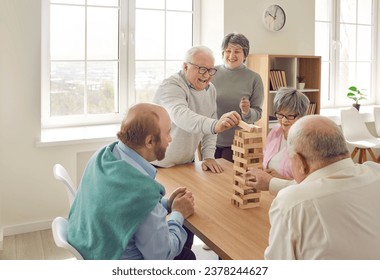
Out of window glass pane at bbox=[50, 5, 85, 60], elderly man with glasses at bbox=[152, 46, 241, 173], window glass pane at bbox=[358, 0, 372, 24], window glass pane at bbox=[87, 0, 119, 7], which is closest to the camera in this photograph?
elderly man with glasses at bbox=[152, 46, 241, 173]

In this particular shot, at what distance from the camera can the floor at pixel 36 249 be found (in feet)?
10.5

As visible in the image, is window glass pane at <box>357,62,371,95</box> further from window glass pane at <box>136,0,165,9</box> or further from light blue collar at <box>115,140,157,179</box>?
light blue collar at <box>115,140,157,179</box>

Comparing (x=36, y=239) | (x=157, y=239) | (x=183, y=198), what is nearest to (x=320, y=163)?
(x=157, y=239)

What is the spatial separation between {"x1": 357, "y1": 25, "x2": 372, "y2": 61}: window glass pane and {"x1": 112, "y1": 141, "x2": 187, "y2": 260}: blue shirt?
560cm

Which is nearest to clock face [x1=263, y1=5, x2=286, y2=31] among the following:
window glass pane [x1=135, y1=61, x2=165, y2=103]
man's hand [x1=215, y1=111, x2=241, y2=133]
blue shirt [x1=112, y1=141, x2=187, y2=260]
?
window glass pane [x1=135, y1=61, x2=165, y2=103]

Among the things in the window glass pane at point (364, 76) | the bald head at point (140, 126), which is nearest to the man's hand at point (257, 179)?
the bald head at point (140, 126)

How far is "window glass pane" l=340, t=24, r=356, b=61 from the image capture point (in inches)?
244

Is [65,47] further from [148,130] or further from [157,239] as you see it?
[157,239]

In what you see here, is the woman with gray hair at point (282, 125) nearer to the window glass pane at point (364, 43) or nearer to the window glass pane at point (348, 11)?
the window glass pane at point (348, 11)

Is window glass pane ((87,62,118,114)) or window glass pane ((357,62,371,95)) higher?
window glass pane ((357,62,371,95))

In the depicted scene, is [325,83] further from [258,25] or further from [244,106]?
[244,106]

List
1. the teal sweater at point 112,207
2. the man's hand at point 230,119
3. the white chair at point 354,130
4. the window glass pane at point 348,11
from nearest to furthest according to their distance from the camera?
the teal sweater at point 112,207, the man's hand at point 230,119, the white chair at point 354,130, the window glass pane at point 348,11

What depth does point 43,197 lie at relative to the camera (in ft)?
12.2

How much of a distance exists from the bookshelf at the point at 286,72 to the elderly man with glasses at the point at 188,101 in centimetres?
195
